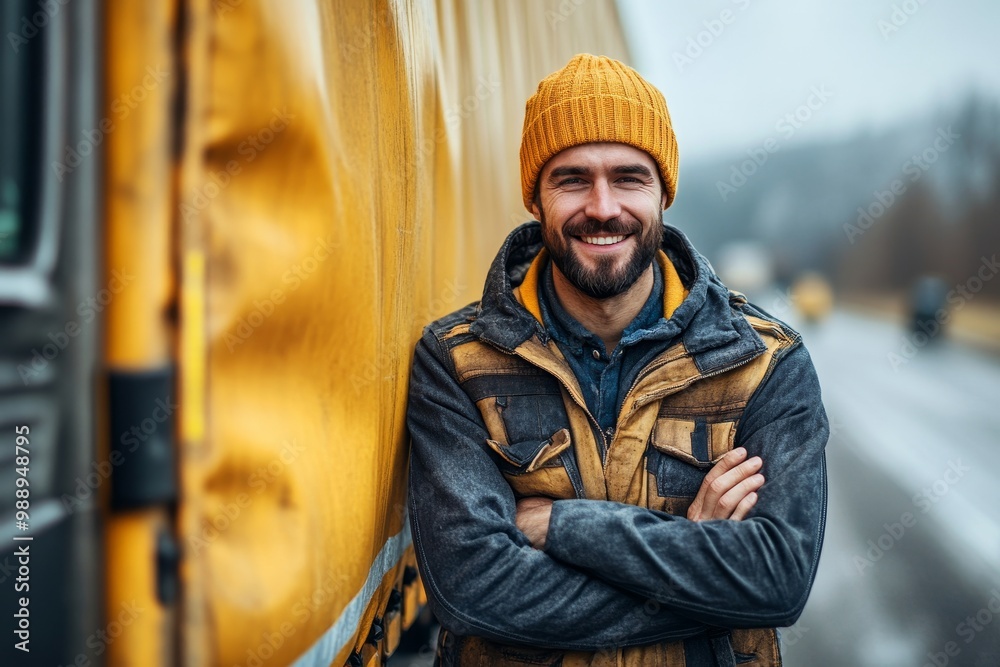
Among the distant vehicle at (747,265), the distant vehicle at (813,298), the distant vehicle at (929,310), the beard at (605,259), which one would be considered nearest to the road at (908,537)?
the beard at (605,259)

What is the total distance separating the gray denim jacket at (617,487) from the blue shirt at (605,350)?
57 mm

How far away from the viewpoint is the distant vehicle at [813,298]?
27.5 metres

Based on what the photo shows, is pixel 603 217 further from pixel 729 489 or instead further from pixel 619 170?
pixel 729 489

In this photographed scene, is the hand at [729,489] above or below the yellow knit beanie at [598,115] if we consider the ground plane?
below

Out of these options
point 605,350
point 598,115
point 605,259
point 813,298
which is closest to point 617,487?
point 605,350

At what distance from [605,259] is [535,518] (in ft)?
2.32

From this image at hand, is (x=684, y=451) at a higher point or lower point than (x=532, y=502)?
higher

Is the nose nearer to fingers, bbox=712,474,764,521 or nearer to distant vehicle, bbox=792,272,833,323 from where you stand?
fingers, bbox=712,474,764,521

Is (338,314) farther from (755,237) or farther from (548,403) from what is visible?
(755,237)

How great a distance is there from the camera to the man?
186 centimetres

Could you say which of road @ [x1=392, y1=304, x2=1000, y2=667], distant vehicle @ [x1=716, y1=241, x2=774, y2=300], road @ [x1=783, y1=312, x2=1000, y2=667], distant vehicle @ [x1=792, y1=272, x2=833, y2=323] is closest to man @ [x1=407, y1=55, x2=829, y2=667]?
road @ [x1=392, y1=304, x2=1000, y2=667]

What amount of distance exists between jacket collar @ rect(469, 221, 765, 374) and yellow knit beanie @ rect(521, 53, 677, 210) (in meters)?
0.29

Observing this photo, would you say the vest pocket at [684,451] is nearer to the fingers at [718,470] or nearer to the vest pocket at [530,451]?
the fingers at [718,470]

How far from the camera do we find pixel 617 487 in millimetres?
2043
